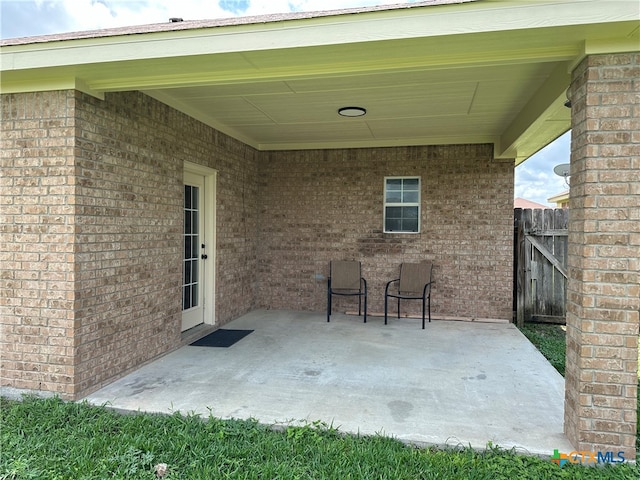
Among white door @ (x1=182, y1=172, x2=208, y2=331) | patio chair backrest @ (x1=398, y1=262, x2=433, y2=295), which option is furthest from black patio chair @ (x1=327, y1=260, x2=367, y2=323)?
white door @ (x1=182, y1=172, x2=208, y2=331)

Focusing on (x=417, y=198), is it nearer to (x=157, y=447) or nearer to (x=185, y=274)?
(x=185, y=274)

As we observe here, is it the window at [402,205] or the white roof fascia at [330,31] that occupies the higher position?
the white roof fascia at [330,31]

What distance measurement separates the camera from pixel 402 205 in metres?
6.64

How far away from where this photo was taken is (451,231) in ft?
21.1

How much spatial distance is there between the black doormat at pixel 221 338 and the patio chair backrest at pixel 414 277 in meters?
2.43

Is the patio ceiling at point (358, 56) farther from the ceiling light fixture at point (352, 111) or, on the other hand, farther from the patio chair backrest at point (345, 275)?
the patio chair backrest at point (345, 275)

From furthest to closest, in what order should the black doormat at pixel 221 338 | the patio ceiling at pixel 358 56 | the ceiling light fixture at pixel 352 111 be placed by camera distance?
the black doormat at pixel 221 338 < the ceiling light fixture at pixel 352 111 < the patio ceiling at pixel 358 56

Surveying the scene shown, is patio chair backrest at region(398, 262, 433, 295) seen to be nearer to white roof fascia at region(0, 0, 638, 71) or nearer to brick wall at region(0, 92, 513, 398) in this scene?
brick wall at region(0, 92, 513, 398)

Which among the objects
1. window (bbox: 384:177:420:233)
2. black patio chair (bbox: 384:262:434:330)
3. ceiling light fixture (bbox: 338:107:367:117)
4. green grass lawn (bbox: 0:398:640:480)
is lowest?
green grass lawn (bbox: 0:398:640:480)

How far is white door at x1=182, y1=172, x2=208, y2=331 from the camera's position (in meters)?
5.15

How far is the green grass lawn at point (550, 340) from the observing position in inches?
188

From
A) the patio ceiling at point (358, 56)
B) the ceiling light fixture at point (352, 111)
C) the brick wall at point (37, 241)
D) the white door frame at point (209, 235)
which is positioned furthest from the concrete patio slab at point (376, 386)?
the ceiling light fixture at point (352, 111)

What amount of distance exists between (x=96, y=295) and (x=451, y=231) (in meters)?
4.90

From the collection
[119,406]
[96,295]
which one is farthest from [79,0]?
[119,406]
